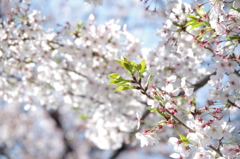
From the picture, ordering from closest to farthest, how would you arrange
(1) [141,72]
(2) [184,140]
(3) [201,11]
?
(2) [184,140] < (1) [141,72] < (3) [201,11]

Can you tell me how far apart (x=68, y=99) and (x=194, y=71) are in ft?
6.20

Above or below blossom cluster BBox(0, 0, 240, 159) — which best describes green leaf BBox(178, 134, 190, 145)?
below

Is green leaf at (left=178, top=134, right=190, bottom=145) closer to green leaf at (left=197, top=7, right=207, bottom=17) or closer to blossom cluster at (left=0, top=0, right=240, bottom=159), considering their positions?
blossom cluster at (left=0, top=0, right=240, bottom=159)

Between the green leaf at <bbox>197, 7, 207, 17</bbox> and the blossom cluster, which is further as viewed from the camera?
the green leaf at <bbox>197, 7, 207, 17</bbox>

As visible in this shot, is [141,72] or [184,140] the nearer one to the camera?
[184,140]

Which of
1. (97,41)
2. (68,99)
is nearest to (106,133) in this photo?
(68,99)

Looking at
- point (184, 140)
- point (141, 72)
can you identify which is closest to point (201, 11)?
point (141, 72)

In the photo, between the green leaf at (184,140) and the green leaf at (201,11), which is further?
the green leaf at (201,11)

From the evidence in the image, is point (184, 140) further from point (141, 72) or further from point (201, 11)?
point (201, 11)

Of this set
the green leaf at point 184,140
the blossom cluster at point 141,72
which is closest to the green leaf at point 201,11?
the blossom cluster at point 141,72

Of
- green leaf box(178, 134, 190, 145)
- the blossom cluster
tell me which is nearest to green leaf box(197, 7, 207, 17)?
the blossom cluster

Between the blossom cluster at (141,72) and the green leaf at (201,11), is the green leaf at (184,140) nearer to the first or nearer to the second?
the blossom cluster at (141,72)

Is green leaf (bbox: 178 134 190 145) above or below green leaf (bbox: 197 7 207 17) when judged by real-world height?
below

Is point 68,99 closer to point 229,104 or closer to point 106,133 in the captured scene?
point 106,133
